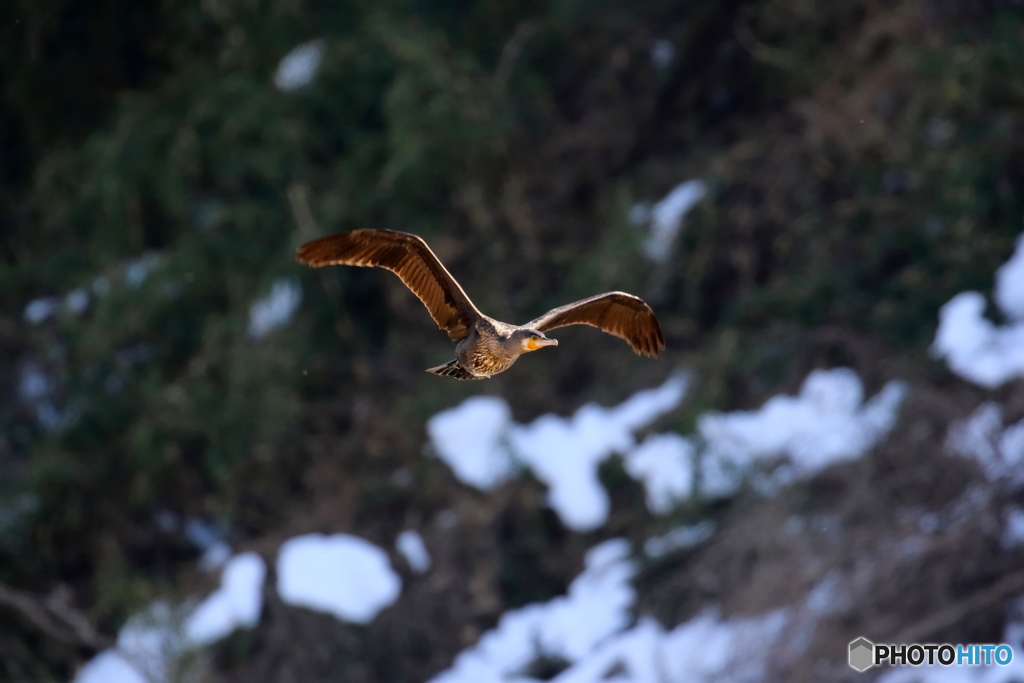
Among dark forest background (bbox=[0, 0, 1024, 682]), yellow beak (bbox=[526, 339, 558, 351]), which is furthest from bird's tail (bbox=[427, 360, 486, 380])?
dark forest background (bbox=[0, 0, 1024, 682])

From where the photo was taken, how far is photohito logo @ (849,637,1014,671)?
7055mm

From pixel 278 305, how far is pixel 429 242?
4.55 feet

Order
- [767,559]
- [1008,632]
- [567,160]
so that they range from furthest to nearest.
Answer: [567,160] → [767,559] → [1008,632]

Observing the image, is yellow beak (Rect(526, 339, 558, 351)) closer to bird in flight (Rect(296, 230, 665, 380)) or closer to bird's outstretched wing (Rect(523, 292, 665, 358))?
bird in flight (Rect(296, 230, 665, 380))

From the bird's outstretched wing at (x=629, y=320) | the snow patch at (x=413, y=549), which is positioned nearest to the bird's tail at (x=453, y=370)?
the bird's outstretched wing at (x=629, y=320)

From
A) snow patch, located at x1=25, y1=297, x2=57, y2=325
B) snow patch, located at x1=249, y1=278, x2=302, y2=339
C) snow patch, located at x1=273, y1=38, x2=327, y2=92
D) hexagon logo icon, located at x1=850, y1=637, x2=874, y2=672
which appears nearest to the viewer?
hexagon logo icon, located at x1=850, y1=637, x2=874, y2=672

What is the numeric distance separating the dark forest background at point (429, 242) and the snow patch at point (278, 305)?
0.10 m

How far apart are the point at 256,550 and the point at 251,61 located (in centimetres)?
418

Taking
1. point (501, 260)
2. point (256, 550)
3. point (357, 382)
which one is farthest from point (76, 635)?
point (501, 260)

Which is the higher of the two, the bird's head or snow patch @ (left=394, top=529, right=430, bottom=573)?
snow patch @ (left=394, top=529, right=430, bottom=573)

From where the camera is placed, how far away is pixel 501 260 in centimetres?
1067

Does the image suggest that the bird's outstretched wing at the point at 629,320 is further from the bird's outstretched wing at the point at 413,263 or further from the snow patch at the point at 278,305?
the snow patch at the point at 278,305

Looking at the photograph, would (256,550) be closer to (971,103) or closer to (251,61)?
(251,61)

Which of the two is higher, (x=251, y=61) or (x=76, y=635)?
(x=251, y=61)
